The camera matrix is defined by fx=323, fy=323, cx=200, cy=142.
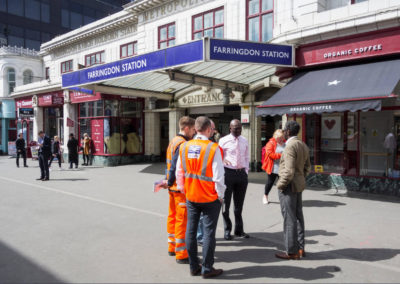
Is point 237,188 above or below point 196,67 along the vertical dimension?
below

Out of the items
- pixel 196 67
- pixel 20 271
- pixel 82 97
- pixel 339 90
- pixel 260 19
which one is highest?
pixel 260 19

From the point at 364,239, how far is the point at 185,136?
3.23 m

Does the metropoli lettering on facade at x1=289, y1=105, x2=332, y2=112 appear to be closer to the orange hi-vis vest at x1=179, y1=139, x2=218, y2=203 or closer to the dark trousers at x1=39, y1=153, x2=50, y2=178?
the orange hi-vis vest at x1=179, y1=139, x2=218, y2=203

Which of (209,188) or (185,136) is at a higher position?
(185,136)

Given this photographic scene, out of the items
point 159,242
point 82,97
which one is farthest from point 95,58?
point 159,242

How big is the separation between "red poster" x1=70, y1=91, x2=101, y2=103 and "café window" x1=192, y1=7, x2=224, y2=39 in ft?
19.9

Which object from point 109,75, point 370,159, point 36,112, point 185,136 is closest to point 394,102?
point 370,159

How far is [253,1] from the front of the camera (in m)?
12.7

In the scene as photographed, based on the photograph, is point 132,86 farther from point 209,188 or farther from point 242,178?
point 209,188

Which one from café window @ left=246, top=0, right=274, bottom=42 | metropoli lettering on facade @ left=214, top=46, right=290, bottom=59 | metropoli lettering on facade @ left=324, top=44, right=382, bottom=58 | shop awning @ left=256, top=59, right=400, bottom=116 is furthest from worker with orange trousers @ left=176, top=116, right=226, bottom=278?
café window @ left=246, top=0, right=274, bottom=42

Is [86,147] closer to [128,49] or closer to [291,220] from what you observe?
[128,49]

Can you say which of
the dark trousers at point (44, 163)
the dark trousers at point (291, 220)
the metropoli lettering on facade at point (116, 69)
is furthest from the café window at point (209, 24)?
the dark trousers at point (291, 220)

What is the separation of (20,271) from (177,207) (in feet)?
6.73

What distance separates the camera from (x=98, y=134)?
56.7 ft
